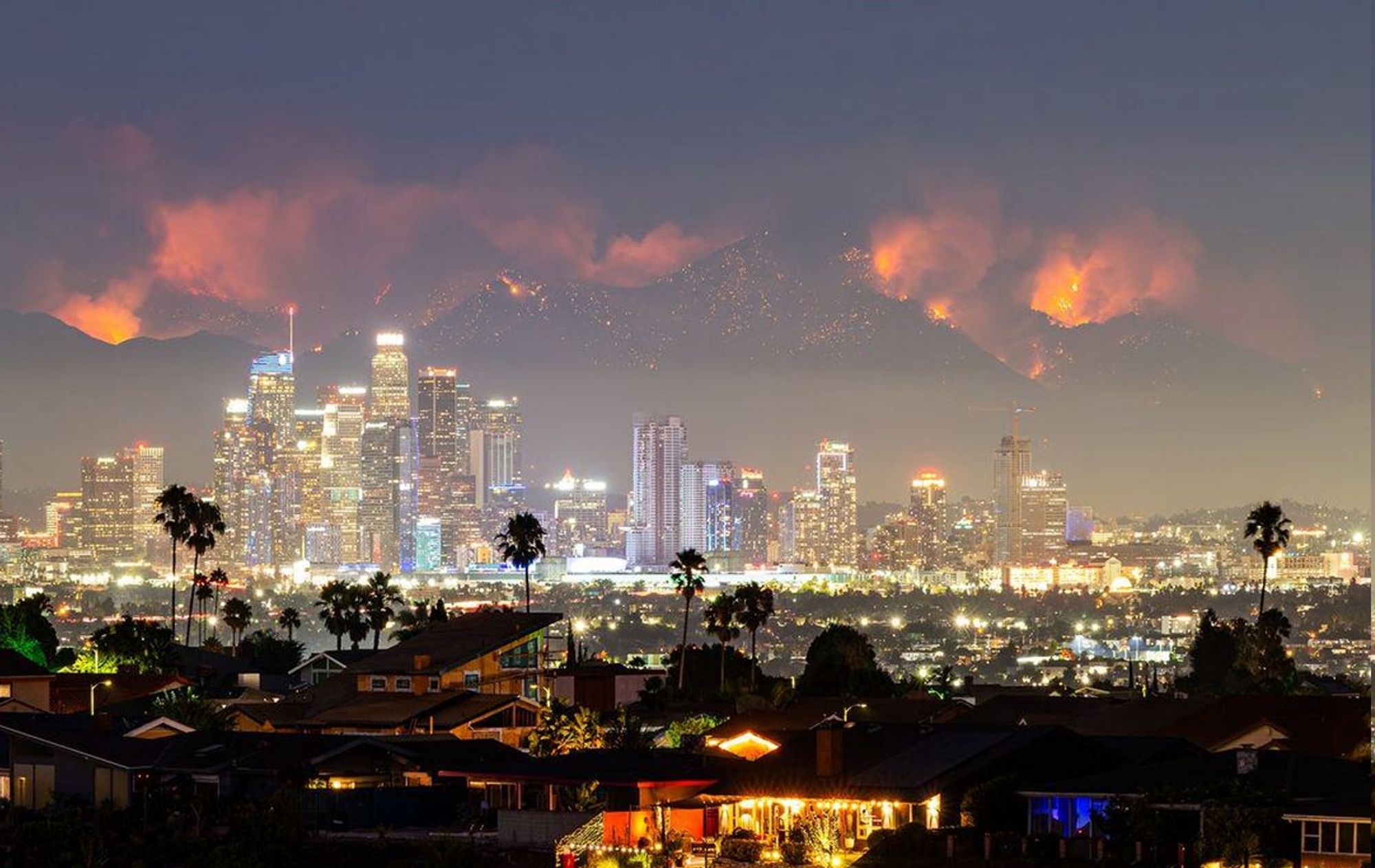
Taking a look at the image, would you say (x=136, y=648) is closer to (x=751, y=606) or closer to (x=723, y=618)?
(x=723, y=618)

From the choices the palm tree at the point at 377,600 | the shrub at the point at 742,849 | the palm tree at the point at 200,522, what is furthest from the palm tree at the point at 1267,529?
the shrub at the point at 742,849

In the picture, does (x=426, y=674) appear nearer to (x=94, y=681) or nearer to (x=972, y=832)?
(x=94, y=681)

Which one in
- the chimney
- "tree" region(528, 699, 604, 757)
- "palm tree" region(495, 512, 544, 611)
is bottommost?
"tree" region(528, 699, 604, 757)

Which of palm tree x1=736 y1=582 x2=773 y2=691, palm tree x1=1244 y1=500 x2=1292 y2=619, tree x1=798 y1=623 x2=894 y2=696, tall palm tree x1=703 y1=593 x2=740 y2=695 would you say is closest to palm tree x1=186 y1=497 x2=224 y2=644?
tall palm tree x1=703 y1=593 x2=740 y2=695

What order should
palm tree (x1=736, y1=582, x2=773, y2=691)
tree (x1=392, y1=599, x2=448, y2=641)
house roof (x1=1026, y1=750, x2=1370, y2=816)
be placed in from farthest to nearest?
palm tree (x1=736, y1=582, x2=773, y2=691) < tree (x1=392, y1=599, x2=448, y2=641) < house roof (x1=1026, y1=750, x2=1370, y2=816)

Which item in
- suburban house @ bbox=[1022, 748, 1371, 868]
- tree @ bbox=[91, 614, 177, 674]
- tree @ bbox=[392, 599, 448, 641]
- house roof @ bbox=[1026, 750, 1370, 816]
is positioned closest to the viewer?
suburban house @ bbox=[1022, 748, 1371, 868]

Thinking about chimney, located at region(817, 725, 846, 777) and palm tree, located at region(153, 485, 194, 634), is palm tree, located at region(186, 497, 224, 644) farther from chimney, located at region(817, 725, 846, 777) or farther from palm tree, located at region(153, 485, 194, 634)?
chimney, located at region(817, 725, 846, 777)

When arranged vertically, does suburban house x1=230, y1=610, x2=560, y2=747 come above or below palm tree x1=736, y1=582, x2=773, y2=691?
below
